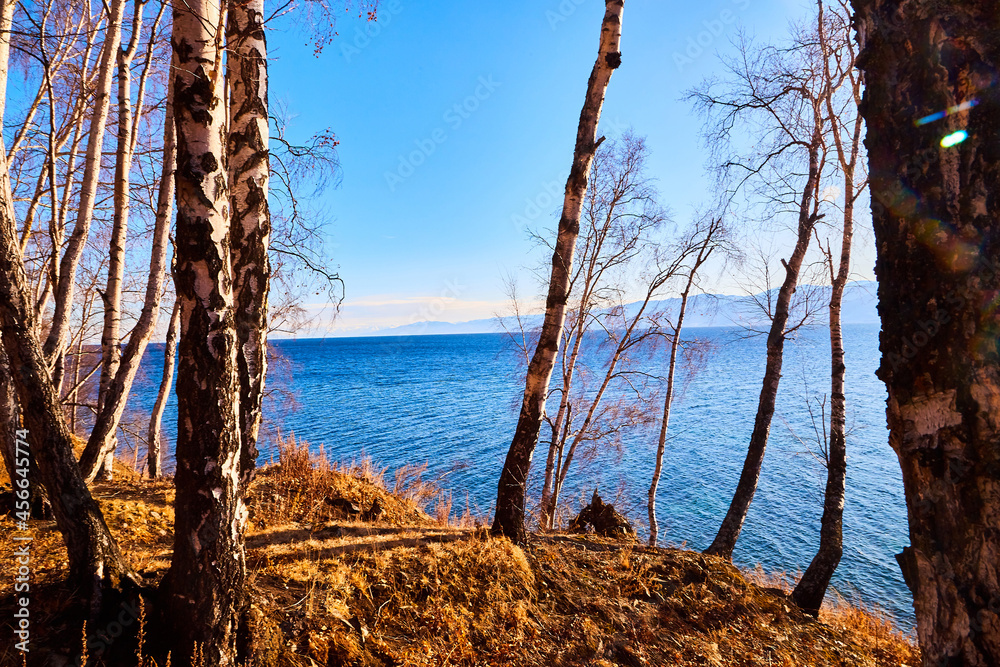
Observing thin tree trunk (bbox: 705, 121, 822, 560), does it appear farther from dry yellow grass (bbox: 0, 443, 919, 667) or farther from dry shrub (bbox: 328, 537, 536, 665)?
dry shrub (bbox: 328, 537, 536, 665)

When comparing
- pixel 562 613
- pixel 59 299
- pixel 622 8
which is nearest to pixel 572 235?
Result: pixel 622 8

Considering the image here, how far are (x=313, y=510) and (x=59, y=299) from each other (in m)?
3.68

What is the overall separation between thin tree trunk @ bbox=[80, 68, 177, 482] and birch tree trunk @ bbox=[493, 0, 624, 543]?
12.9 ft

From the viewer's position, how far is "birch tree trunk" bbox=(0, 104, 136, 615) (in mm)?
2408

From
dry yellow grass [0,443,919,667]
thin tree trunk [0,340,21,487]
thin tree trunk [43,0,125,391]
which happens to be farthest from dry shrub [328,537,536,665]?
thin tree trunk [43,0,125,391]

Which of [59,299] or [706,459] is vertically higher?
[59,299]

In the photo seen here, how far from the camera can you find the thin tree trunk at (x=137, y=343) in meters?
4.60

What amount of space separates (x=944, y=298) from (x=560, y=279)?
10.7ft

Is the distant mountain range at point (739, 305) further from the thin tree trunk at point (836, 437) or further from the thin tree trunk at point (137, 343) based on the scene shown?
the thin tree trunk at point (137, 343)

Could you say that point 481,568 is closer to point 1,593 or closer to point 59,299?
point 1,593

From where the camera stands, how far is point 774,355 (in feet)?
23.3

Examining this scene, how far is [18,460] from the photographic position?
10.7 feet

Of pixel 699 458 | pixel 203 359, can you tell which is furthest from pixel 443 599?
pixel 699 458

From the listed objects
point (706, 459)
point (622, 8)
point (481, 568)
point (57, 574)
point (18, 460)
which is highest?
point (622, 8)
